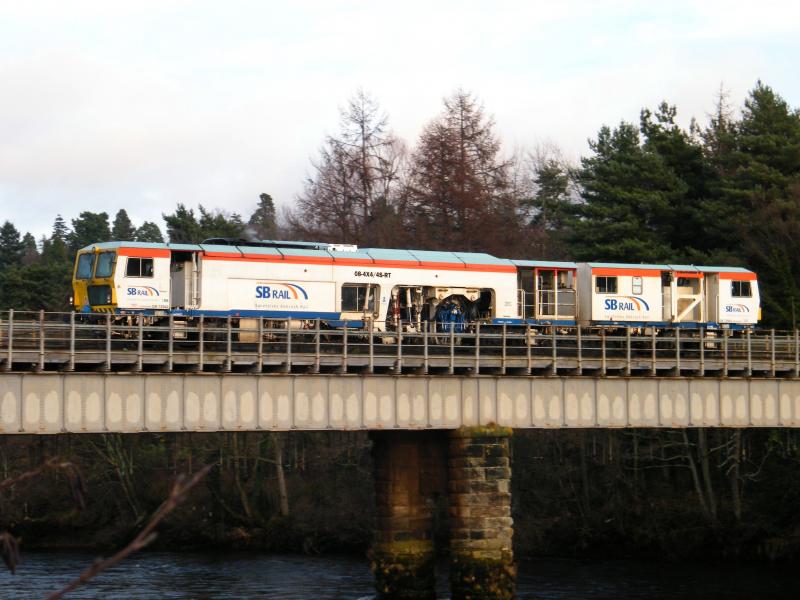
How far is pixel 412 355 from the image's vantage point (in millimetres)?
37281

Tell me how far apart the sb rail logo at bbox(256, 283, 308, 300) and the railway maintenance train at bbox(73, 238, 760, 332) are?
0.03 meters

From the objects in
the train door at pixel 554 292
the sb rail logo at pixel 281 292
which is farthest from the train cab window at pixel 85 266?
the train door at pixel 554 292

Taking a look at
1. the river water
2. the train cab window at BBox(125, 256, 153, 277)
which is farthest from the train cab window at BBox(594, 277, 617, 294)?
the train cab window at BBox(125, 256, 153, 277)

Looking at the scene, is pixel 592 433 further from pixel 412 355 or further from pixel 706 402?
pixel 412 355

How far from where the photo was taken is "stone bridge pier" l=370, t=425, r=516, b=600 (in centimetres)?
3584

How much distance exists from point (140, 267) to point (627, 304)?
19.7 m

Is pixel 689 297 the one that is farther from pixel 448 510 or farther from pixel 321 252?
pixel 448 510

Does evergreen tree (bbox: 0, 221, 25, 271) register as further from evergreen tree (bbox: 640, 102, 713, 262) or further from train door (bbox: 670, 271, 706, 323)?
train door (bbox: 670, 271, 706, 323)

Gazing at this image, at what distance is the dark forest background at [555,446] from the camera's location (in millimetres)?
57031

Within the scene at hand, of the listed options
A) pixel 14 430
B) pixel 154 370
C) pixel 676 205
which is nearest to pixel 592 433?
pixel 676 205

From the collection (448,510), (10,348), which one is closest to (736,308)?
(448,510)

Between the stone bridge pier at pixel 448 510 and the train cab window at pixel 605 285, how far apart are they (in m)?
12.9

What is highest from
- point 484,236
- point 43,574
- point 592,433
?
point 484,236

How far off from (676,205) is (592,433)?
17245 millimetres
